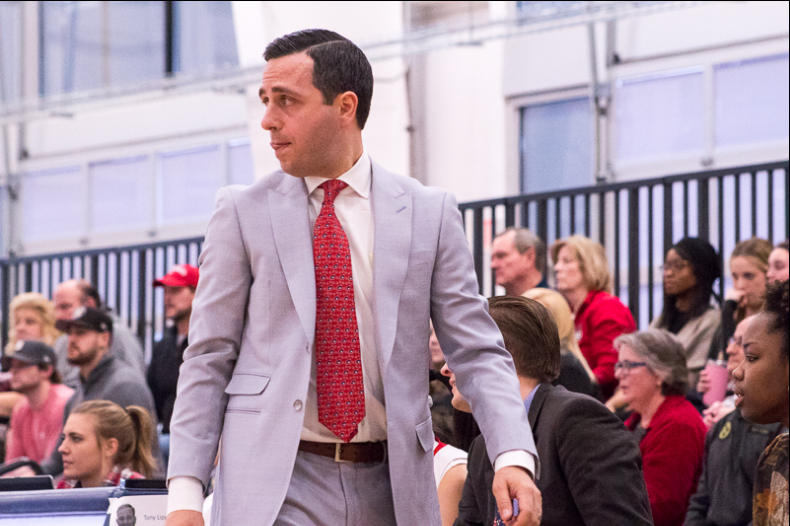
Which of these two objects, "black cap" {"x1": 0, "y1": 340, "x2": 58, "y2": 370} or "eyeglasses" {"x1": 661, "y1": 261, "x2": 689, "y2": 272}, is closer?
"eyeglasses" {"x1": 661, "y1": 261, "x2": 689, "y2": 272}

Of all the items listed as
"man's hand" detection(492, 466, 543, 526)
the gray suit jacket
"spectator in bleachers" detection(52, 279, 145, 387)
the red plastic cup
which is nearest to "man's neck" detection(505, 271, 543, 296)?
the red plastic cup

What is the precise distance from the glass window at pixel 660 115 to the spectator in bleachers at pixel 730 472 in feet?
12.2

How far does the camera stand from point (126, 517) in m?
2.68

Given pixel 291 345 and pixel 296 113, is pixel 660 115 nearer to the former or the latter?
pixel 296 113

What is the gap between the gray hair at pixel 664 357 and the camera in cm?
399

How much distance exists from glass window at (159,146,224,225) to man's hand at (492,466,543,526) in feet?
26.0

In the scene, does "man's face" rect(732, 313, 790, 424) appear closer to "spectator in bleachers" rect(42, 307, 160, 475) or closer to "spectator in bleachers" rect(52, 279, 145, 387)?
"spectator in bleachers" rect(42, 307, 160, 475)

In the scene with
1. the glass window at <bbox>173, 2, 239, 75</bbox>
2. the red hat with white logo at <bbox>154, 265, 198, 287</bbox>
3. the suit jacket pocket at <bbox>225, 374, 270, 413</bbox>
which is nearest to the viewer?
the suit jacket pocket at <bbox>225, 374, 270, 413</bbox>

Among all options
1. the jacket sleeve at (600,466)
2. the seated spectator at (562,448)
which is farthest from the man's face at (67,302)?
the jacket sleeve at (600,466)

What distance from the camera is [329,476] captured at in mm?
1859

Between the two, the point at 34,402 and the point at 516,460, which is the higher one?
the point at 516,460

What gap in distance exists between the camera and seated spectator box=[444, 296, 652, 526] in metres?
2.54

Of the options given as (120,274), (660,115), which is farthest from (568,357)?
(120,274)

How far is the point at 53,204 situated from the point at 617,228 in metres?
6.30
